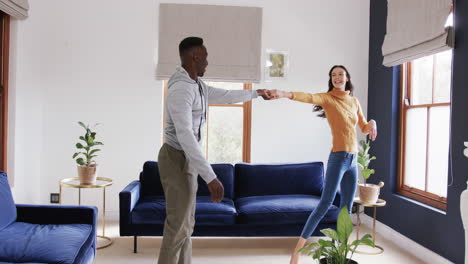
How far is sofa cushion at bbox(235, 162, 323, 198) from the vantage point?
430cm

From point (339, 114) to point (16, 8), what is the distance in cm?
321

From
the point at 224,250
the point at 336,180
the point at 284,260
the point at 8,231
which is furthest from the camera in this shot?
the point at 224,250

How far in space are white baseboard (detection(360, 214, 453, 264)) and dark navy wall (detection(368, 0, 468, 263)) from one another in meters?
0.04

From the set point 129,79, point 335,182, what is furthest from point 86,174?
point 335,182

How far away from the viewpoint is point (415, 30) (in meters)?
3.81

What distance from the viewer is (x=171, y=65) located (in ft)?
15.9

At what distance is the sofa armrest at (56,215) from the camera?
10.1 feet

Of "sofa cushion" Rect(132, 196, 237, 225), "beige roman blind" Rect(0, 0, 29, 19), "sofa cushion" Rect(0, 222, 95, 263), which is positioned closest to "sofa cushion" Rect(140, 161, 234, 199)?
"sofa cushion" Rect(132, 196, 237, 225)

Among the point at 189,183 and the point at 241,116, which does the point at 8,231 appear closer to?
the point at 189,183

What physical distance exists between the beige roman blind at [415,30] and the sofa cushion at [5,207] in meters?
3.53

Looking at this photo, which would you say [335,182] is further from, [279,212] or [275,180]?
[275,180]

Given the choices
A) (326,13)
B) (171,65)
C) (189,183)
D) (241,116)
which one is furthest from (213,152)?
(189,183)

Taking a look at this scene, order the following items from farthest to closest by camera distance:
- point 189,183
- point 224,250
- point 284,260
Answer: point 224,250
point 284,260
point 189,183

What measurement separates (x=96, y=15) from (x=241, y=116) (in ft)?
6.81
